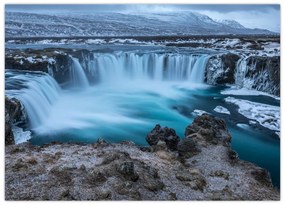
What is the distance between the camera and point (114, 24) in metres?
5.74

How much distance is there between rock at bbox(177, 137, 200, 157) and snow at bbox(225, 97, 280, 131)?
1.24 meters

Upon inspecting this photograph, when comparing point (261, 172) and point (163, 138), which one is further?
point (163, 138)

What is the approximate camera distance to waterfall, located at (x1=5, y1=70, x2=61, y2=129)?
6.50 m

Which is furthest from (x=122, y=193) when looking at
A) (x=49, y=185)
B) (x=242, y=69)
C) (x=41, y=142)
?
(x=242, y=69)

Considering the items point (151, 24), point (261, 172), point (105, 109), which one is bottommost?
point (261, 172)

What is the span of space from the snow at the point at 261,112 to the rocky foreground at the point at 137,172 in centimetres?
77

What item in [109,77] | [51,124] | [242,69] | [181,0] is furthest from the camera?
[242,69]

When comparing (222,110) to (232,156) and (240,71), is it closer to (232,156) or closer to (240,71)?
(232,156)

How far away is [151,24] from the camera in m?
5.65

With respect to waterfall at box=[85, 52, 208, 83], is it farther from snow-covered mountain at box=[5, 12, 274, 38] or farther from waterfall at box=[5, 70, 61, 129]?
snow-covered mountain at box=[5, 12, 274, 38]

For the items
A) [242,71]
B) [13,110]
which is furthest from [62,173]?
[242,71]

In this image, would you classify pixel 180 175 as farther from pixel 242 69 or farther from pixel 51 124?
pixel 242 69

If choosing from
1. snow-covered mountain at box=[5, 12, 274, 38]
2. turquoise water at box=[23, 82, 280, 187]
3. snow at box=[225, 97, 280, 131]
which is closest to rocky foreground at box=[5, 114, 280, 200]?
turquoise water at box=[23, 82, 280, 187]

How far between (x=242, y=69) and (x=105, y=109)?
5.30 m
